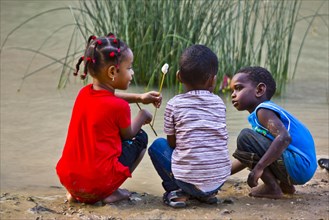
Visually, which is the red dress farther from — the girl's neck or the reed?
the reed

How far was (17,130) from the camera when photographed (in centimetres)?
470

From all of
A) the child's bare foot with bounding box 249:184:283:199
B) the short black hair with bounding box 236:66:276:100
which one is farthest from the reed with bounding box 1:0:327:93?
the child's bare foot with bounding box 249:184:283:199

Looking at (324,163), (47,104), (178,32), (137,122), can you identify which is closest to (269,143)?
(137,122)

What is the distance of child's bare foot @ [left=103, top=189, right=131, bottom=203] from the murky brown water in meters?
0.41

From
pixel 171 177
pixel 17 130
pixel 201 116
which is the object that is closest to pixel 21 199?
pixel 171 177

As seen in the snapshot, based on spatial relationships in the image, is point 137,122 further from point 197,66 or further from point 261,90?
point 261,90

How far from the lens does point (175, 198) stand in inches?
123

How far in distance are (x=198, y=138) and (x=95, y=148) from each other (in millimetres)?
410

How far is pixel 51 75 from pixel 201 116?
349 centimetres

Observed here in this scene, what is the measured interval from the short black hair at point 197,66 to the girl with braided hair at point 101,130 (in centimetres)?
16

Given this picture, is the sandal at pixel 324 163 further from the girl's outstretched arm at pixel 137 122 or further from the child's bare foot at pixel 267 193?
the girl's outstretched arm at pixel 137 122

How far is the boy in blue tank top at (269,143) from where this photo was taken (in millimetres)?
3156

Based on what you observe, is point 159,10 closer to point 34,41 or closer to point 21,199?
point 34,41

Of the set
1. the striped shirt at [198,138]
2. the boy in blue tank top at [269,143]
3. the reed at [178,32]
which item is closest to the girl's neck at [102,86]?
the striped shirt at [198,138]
